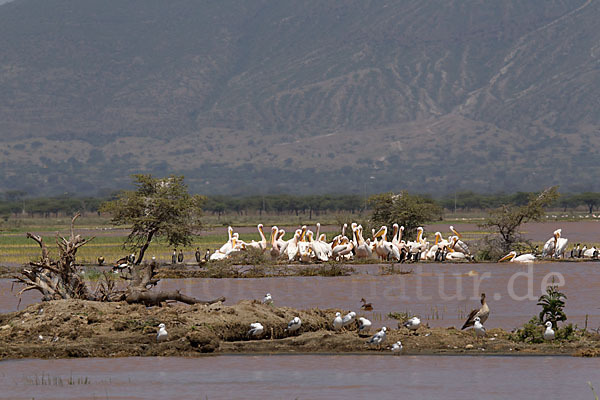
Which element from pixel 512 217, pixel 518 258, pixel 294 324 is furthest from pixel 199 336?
pixel 512 217

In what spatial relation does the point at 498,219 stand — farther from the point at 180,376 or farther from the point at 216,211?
the point at 216,211

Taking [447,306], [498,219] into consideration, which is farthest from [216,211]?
[447,306]

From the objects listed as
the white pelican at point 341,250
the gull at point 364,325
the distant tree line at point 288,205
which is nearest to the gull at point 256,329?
the gull at point 364,325

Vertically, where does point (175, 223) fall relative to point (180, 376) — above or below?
above

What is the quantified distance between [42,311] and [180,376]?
3954mm

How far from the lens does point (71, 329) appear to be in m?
16.8

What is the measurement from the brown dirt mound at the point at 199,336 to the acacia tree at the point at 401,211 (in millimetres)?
25357

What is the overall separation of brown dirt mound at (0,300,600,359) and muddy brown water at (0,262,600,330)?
254 cm

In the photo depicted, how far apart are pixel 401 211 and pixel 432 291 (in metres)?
17.3

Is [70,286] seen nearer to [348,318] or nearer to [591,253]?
[348,318]

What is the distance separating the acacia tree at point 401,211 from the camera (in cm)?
4306

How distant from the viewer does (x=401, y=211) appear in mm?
43094

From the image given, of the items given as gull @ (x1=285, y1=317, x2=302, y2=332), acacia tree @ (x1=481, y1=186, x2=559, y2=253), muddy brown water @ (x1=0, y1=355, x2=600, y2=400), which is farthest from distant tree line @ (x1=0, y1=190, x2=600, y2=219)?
muddy brown water @ (x1=0, y1=355, x2=600, y2=400)

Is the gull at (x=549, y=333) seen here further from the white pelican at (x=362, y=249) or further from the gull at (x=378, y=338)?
the white pelican at (x=362, y=249)
